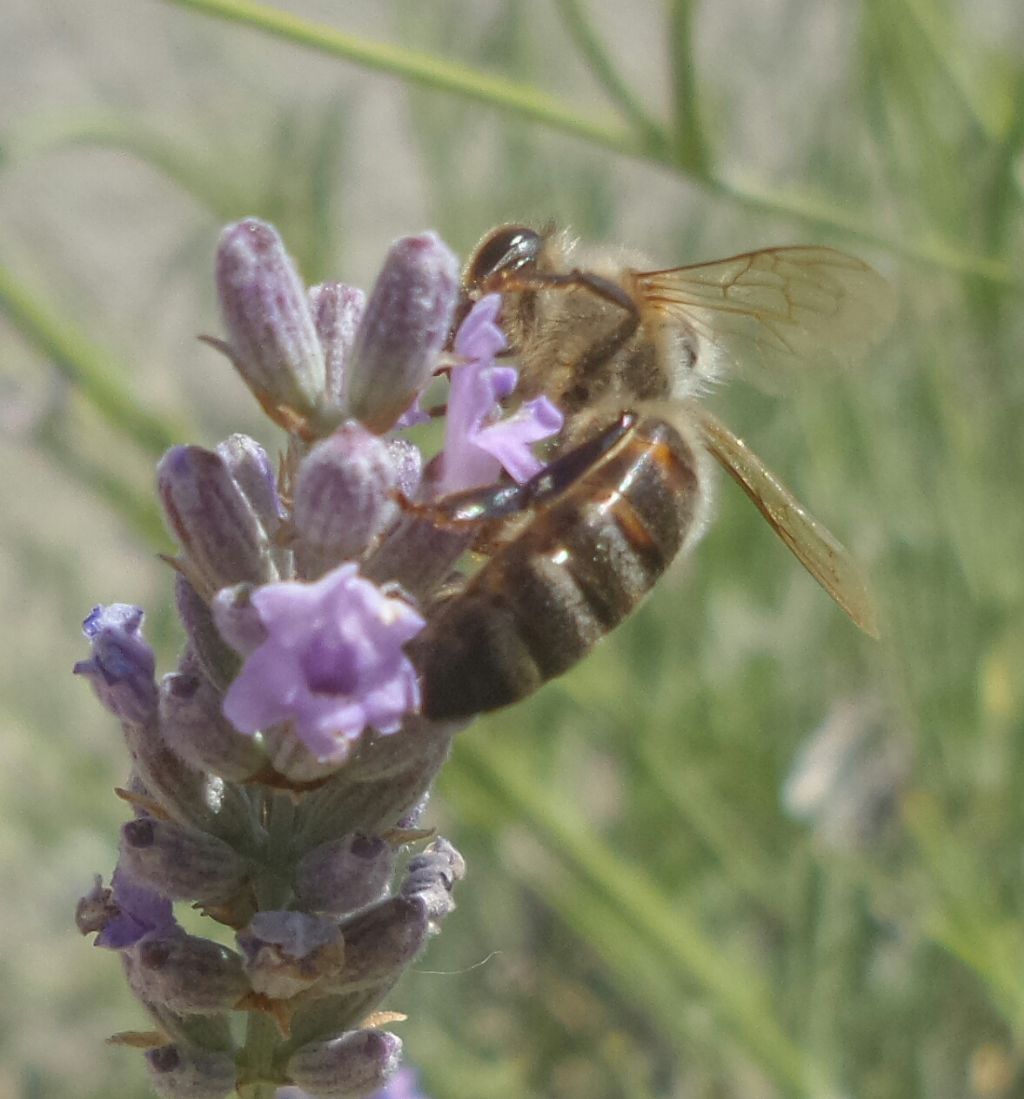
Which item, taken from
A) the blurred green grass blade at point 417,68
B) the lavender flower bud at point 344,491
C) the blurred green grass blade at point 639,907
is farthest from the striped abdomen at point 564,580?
the blurred green grass blade at point 639,907

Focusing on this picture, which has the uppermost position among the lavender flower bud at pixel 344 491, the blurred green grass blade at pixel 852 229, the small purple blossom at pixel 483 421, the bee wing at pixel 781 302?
the blurred green grass blade at pixel 852 229

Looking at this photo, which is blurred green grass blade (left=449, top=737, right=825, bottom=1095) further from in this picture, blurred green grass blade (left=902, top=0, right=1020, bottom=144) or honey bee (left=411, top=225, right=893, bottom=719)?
blurred green grass blade (left=902, top=0, right=1020, bottom=144)

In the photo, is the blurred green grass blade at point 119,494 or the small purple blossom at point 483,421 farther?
the blurred green grass blade at point 119,494

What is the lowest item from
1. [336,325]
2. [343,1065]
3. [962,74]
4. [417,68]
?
[343,1065]

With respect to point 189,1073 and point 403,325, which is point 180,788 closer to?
point 189,1073

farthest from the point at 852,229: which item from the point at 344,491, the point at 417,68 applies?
the point at 344,491

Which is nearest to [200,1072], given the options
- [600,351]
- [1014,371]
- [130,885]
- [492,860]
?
[130,885]

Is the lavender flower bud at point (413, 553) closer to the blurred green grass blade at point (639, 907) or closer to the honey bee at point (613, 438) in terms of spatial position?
the honey bee at point (613, 438)
